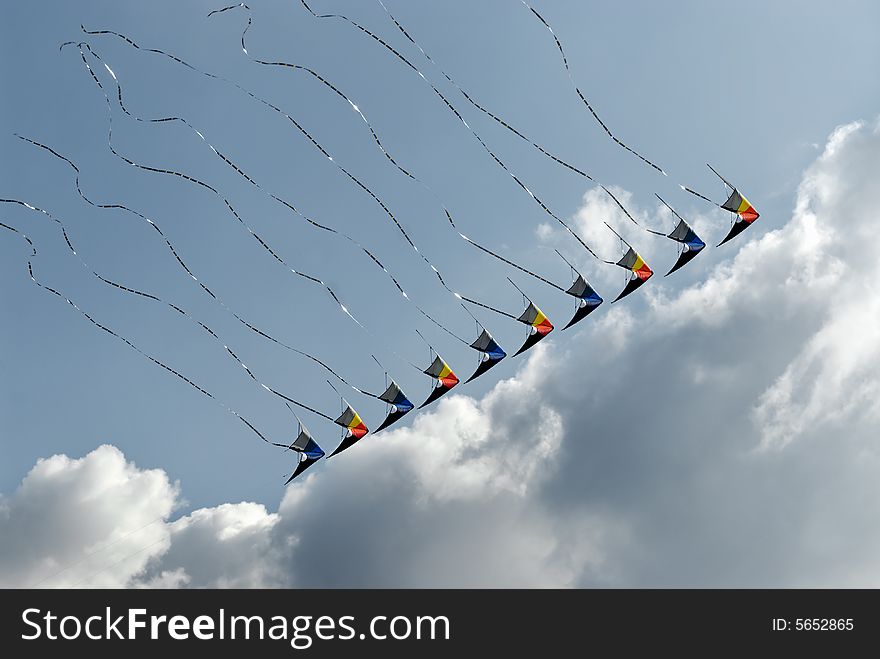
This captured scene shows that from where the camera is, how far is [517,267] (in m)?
61.7

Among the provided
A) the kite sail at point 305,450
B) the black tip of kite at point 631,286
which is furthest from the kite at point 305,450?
the black tip of kite at point 631,286

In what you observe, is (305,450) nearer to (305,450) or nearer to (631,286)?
(305,450)

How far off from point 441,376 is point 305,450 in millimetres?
10336

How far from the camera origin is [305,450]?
7169 centimetres

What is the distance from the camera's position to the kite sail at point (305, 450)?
235ft

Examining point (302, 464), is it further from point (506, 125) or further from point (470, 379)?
point (506, 125)

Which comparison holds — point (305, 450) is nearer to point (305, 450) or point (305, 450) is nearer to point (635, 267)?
point (305, 450)

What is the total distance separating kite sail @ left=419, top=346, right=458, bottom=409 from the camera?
71.1 m

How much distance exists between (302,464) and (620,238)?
84.1 ft

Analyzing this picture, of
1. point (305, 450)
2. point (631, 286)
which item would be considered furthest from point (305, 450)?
point (631, 286)

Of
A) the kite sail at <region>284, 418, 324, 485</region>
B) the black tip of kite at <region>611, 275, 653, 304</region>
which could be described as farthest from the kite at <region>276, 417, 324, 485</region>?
the black tip of kite at <region>611, 275, 653, 304</region>

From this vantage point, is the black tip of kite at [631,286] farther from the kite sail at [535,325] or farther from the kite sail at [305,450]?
the kite sail at [305,450]

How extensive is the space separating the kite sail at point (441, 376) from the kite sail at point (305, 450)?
7604 millimetres

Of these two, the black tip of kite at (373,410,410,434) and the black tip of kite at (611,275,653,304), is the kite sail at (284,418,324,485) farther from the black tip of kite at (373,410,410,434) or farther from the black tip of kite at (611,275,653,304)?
the black tip of kite at (611,275,653,304)
